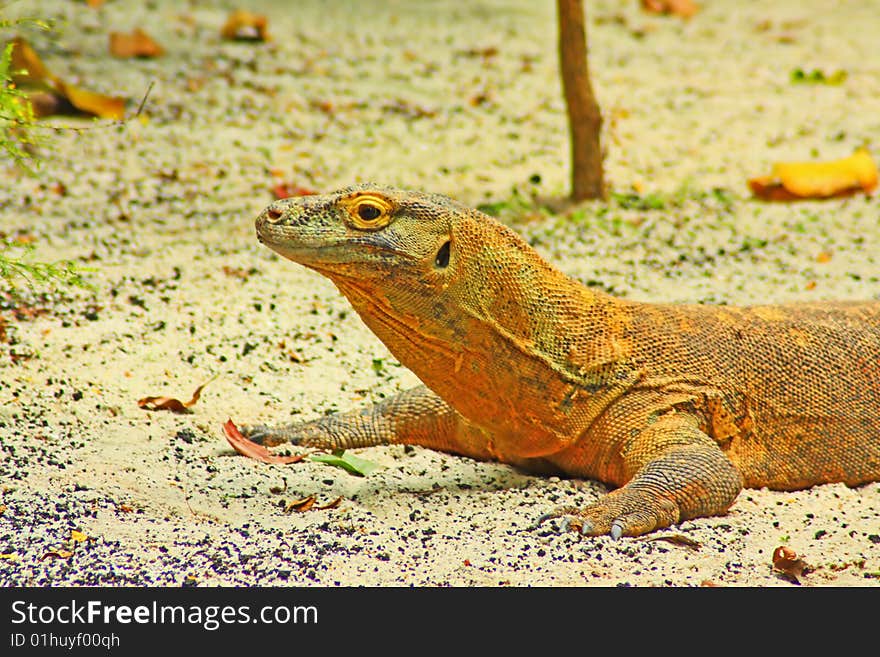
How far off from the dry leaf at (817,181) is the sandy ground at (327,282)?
0.57 ft

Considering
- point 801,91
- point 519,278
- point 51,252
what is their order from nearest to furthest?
point 519,278 < point 51,252 < point 801,91

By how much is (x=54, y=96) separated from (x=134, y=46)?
1.85 meters

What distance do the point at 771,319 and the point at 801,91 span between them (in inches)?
257

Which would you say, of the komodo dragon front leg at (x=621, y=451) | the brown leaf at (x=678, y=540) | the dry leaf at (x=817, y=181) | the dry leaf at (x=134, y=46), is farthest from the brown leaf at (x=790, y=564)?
the dry leaf at (x=134, y=46)

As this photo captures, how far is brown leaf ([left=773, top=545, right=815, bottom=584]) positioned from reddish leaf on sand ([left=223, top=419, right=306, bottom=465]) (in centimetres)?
206

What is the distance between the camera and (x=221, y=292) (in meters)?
6.64

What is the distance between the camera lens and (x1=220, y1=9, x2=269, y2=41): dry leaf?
37.2 feet

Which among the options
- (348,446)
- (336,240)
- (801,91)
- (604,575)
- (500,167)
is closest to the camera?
(604,575)

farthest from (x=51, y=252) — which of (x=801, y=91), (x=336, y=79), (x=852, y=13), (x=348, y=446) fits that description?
(x=852, y=13)

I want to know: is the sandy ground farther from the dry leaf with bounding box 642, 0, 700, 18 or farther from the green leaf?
the dry leaf with bounding box 642, 0, 700, 18

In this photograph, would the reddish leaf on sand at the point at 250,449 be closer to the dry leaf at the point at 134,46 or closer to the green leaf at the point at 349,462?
the green leaf at the point at 349,462

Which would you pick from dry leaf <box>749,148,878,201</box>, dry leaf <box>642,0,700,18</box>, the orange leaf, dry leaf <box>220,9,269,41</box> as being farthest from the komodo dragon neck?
dry leaf <box>642,0,700,18</box>

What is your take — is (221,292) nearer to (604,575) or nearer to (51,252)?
(51,252)

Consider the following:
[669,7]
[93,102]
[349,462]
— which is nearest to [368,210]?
[349,462]
